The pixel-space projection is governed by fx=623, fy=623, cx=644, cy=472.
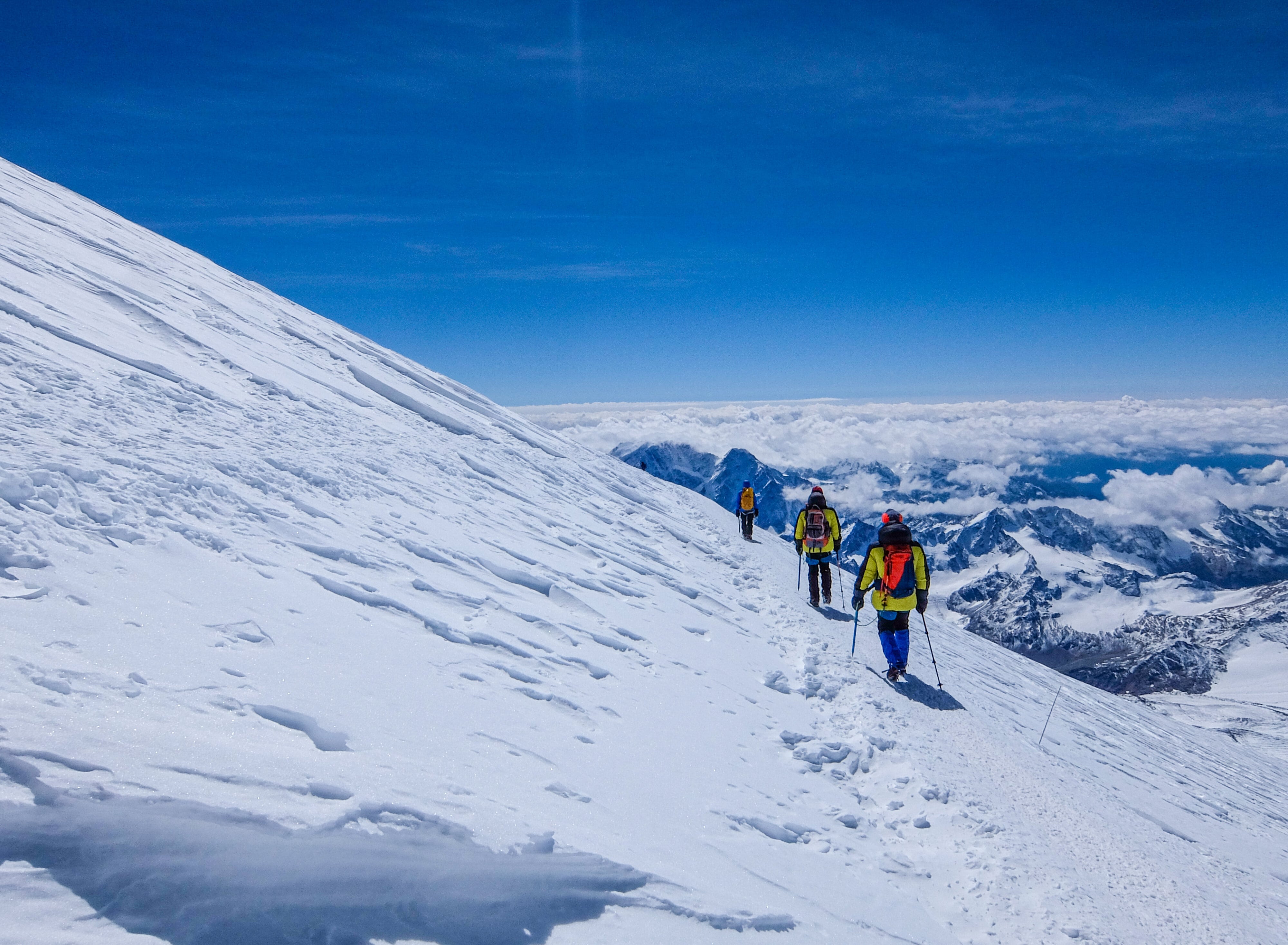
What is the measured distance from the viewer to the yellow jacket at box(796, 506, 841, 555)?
44.1 ft

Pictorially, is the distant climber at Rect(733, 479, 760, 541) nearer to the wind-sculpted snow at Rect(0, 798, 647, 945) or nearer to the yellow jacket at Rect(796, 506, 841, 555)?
the yellow jacket at Rect(796, 506, 841, 555)

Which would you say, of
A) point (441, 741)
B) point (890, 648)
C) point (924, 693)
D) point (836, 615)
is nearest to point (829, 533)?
point (836, 615)

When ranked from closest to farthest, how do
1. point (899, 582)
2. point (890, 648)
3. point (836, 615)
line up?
point (899, 582) < point (890, 648) < point (836, 615)

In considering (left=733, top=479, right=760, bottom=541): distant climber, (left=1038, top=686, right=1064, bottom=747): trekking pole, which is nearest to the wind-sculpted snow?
(left=1038, top=686, right=1064, bottom=747): trekking pole

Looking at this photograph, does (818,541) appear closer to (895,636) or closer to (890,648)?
(895,636)

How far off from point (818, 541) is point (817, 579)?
2.98ft

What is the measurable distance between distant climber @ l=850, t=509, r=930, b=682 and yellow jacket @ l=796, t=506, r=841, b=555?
3652mm

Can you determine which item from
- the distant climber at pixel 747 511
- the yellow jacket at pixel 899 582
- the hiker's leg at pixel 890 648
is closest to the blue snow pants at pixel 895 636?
the hiker's leg at pixel 890 648

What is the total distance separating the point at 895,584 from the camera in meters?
9.06

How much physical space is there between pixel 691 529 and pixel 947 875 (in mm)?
13829

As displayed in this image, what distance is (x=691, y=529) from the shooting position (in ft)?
61.7

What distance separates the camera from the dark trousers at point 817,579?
1330 centimetres

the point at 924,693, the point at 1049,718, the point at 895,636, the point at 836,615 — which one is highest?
the point at 895,636

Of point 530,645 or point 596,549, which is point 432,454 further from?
point 530,645
